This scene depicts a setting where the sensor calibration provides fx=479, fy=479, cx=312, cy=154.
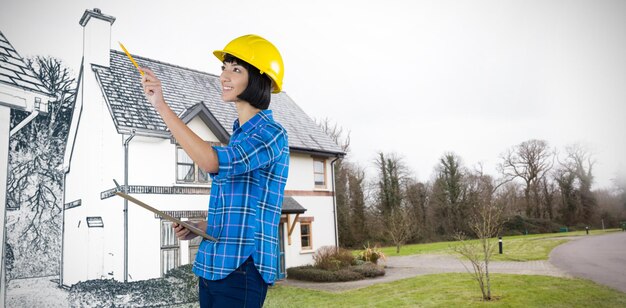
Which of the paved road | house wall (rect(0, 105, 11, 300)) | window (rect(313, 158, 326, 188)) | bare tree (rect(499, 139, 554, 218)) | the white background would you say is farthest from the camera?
window (rect(313, 158, 326, 188))

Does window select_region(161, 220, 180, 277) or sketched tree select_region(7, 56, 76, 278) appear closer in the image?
sketched tree select_region(7, 56, 76, 278)

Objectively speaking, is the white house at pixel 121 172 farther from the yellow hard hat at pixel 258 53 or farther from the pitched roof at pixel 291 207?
the yellow hard hat at pixel 258 53

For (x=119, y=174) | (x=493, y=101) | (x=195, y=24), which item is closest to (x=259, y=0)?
(x=195, y=24)

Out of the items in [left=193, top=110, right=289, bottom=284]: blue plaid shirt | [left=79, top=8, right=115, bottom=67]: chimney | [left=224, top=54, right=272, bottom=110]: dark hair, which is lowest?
[left=193, top=110, right=289, bottom=284]: blue plaid shirt

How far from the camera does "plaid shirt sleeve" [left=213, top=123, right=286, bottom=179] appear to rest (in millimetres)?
965

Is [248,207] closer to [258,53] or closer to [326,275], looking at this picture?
[258,53]

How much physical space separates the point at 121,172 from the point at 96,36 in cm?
105

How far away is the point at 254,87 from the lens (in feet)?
4.02

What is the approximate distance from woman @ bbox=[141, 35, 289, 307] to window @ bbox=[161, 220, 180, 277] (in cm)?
274

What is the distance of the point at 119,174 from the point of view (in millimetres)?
3574

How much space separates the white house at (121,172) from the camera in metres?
3.34

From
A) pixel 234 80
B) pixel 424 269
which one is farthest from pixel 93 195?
pixel 424 269

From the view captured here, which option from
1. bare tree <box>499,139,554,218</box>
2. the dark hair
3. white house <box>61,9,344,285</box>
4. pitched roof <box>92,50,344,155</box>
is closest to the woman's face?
the dark hair

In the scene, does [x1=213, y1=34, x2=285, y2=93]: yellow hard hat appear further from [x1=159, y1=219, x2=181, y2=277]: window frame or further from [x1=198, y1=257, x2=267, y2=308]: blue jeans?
[x1=159, y1=219, x2=181, y2=277]: window frame
